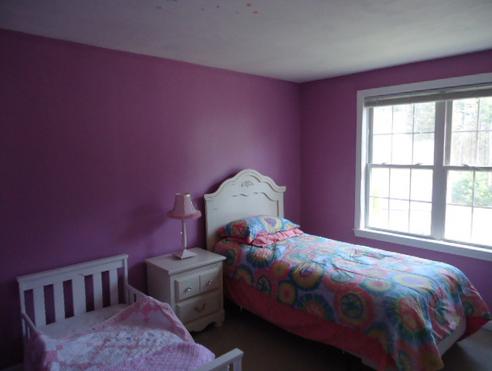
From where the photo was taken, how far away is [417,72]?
3.26 meters

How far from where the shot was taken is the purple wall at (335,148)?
3.37m

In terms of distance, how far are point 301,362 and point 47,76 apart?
8.79 feet

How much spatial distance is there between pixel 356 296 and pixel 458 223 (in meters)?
1.58

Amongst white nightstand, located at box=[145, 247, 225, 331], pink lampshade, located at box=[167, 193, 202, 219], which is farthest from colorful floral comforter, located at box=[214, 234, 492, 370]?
pink lampshade, located at box=[167, 193, 202, 219]

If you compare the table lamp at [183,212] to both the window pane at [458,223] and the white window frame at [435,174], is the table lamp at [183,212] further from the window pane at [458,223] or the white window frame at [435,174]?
the window pane at [458,223]

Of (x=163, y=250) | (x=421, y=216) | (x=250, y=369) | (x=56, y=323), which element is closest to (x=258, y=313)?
(x=250, y=369)

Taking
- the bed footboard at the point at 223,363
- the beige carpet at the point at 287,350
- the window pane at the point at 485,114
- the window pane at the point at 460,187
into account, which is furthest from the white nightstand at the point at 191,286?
the window pane at the point at 485,114

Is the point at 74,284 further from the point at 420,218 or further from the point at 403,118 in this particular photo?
the point at 403,118

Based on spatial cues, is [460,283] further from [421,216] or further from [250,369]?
[250,369]

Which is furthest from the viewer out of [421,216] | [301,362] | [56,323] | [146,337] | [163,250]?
[421,216]

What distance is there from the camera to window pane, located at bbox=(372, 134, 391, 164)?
3.65m

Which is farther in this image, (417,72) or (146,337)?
(417,72)

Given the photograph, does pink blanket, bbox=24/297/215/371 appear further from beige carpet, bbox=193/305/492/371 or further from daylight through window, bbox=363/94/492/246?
daylight through window, bbox=363/94/492/246

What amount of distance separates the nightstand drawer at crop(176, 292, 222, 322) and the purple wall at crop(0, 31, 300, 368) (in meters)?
0.46
